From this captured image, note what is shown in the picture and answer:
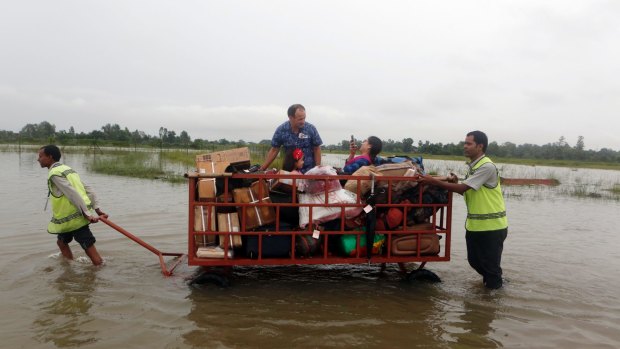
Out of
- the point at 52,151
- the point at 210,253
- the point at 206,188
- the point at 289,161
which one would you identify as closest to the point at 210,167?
the point at 206,188

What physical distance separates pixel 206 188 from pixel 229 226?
0.49m

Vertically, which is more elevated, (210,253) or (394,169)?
(394,169)

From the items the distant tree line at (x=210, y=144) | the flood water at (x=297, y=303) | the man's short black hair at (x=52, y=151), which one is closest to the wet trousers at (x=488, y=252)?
the flood water at (x=297, y=303)

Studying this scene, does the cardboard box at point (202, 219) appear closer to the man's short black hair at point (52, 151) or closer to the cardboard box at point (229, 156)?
the cardboard box at point (229, 156)

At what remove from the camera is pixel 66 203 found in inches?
217

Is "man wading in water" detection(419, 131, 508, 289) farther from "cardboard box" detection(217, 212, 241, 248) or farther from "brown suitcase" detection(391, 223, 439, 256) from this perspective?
"cardboard box" detection(217, 212, 241, 248)

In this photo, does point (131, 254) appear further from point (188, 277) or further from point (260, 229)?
point (260, 229)

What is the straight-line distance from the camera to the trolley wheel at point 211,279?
496 cm

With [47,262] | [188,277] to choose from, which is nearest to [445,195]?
[188,277]

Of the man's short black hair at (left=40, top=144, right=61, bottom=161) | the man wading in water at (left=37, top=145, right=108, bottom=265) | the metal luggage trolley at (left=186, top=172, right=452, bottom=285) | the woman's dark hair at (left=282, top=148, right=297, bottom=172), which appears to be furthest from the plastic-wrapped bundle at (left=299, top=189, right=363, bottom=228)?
the man's short black hair at (left=40, top=144, right=61, bottom=161)

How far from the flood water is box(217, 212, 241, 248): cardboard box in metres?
0.63

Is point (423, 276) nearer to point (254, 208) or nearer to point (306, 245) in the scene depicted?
point (306, 245)

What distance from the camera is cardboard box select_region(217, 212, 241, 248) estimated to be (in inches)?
186

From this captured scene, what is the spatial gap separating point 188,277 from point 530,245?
647cm
